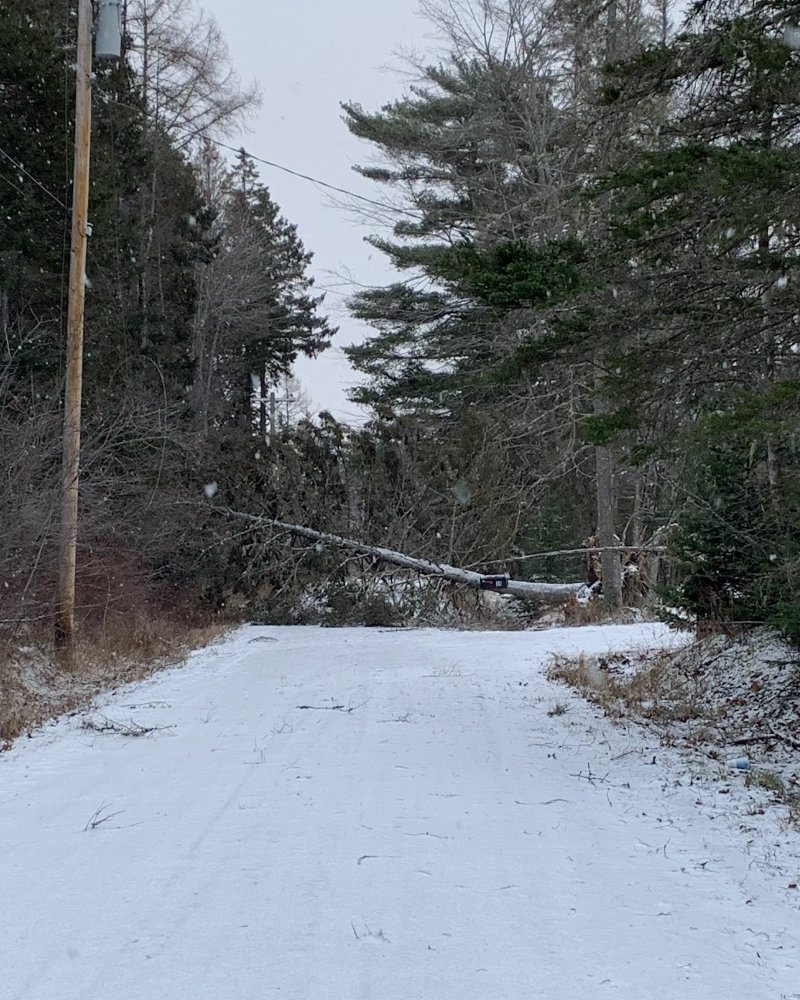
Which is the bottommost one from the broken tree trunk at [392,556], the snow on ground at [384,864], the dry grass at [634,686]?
the snow on ground at [384,864]

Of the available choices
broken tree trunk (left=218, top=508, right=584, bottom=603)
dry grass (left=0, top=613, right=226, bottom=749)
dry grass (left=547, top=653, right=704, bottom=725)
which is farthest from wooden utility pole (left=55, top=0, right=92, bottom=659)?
broken tree trunk (left=218, top=508, right=584, bottom=603)

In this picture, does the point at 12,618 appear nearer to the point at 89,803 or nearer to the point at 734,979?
the point at 89,803

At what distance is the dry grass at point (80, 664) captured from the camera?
8.13 metres

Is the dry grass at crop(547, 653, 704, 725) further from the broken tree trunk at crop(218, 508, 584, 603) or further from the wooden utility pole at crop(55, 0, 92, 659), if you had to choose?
the broken tree trunk at crop(218, 508, 584, 603)

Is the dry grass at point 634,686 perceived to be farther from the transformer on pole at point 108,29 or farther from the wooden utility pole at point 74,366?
the transformer on pole at point 108,29

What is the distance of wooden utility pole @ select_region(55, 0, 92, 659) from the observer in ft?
34.3

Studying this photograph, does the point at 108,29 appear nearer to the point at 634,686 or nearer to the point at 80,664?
the point at 80,664

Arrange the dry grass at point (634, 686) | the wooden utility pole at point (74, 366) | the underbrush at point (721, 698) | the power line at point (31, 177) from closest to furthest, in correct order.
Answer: the underbrush at point (721, 698), the dry grass at point (634, 686), the wooden utility pole at point (74, 366), the power line at point (31, 177)

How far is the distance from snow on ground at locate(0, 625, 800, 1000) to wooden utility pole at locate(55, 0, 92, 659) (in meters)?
3.28

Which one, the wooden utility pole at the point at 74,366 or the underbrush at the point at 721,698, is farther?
the wooden utility pole at the point at 74,366

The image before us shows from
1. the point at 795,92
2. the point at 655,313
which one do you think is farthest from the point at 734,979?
the point at 795,92

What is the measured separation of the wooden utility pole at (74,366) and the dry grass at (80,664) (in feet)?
1.60

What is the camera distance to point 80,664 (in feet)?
35.0

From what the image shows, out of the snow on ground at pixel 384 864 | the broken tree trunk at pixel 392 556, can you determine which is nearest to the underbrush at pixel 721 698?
the snow on ground at pixel 384 864
